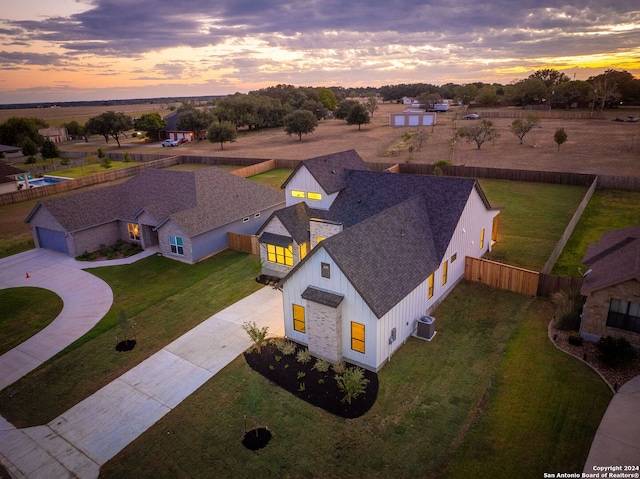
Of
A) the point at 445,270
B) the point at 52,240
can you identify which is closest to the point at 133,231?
the point at 52,240

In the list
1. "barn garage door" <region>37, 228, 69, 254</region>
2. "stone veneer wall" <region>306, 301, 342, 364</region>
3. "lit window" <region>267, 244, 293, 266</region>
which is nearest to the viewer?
"stone veneer wall" <region>306, 301, 342, 364</region>

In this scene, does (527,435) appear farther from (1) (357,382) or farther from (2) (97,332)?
(2) (97,332)

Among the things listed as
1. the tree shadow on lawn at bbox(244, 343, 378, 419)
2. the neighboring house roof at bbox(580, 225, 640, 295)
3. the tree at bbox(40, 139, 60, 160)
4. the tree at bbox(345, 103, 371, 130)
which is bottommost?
the tree shadow on lawn at bbox(244, 343, 378, 419)

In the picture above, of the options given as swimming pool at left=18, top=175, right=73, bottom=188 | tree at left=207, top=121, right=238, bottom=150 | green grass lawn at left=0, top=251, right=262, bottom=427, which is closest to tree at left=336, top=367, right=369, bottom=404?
green grass lawn at left=0, top=251, right=262, bottom=427

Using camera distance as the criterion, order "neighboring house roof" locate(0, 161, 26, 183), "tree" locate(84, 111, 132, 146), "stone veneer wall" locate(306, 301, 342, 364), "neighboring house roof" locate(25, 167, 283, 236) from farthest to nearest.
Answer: "tree" locate(84, 111, 132, 146)
"neighboring house roof" locate(0, 161, 26, 183)
"neighboring house roof" locate(25, 167, 283, 236)
"stone veneer wall" locate(306, 301, 342, 364)

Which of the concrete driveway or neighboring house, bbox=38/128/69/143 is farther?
neighboring house, bbox=38/128/69/143

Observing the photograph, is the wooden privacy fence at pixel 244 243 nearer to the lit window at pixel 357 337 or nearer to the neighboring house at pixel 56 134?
the lit window at pixel 357 337

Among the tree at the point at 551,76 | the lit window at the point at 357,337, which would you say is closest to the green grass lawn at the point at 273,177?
the lit window at the point at 357,337

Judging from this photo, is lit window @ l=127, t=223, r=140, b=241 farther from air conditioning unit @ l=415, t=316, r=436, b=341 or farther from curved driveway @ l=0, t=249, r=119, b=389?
air conditioning unit @ l=415, t=316, r=436, b=341
